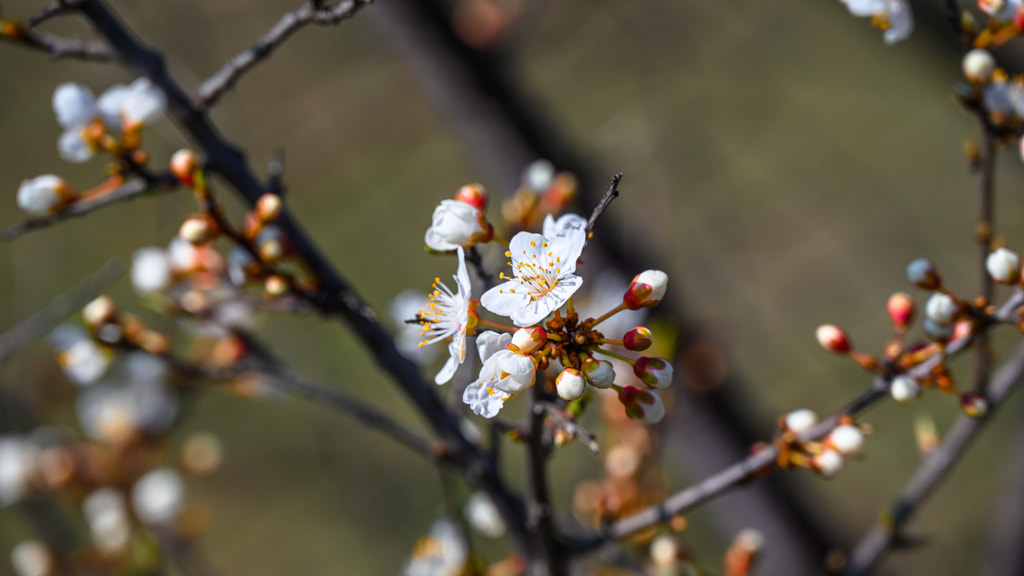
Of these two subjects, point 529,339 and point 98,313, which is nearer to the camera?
point 529,339

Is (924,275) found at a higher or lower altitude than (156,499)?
lower

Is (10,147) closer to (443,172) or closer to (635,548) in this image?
(443,172)

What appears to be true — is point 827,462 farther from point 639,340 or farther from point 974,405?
point 639,340

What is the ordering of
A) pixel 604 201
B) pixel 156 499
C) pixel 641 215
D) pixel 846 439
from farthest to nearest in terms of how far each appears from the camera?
pixel 641 215 → pixel 156 499 → pixel 846 439 → pixel 604 201

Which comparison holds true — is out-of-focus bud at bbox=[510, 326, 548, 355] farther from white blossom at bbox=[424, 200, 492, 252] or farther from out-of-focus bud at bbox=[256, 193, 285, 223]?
out-of-focus bud at bbox=[256, 193, 285, 223]

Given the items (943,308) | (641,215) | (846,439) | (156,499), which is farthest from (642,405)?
(641,215)

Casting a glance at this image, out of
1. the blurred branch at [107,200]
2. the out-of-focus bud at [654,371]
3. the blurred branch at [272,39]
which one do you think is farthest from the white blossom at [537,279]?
the blurred branch at [107,200]

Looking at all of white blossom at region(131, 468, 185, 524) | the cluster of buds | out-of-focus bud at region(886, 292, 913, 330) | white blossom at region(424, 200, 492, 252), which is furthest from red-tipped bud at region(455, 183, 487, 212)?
white blossom at region(131, 468, 185, 524)
